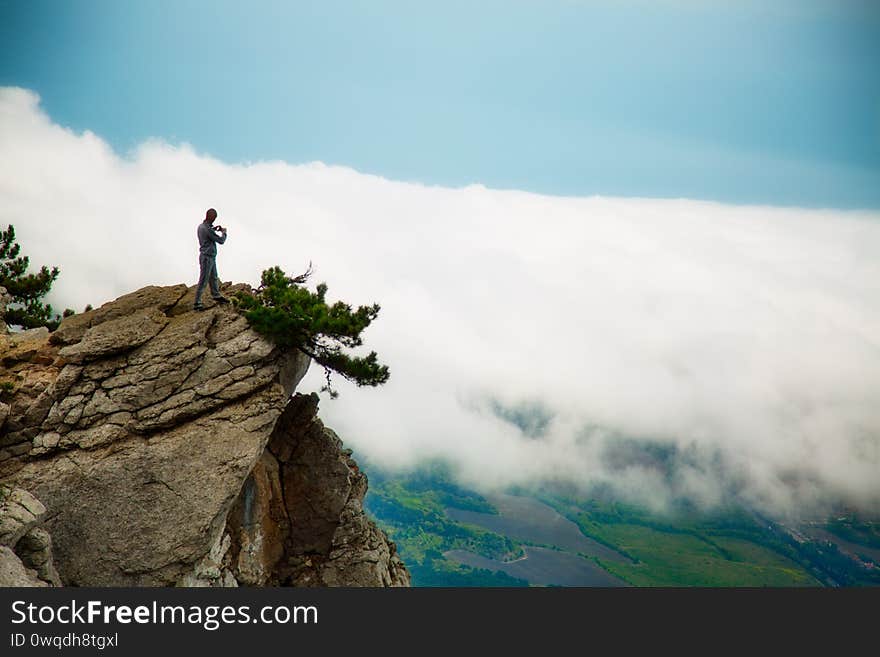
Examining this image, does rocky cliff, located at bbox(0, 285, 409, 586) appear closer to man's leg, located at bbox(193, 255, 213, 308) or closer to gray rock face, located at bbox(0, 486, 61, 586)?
gray rock face, located at bbox(0, 486, 61, 586)

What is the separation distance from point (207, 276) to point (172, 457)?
9.82 m

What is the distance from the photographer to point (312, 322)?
3534 centimetres

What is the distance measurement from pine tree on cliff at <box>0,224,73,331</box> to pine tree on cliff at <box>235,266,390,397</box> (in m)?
31.6

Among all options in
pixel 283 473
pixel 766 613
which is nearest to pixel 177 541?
pixel 283 473

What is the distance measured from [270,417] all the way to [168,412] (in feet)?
16.1

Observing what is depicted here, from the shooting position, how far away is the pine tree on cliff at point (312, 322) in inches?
1394

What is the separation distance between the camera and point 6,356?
35.7 m

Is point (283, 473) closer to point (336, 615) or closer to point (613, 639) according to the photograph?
point (336, 615)

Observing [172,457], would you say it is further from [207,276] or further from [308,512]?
[207,276]

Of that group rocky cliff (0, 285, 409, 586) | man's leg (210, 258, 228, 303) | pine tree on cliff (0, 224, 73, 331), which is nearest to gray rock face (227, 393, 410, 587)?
rocky cliff (0, 285, 409, 586)

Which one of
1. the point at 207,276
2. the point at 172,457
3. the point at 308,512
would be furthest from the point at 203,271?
the point at 308,512

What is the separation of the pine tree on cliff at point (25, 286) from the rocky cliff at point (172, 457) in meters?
21.5

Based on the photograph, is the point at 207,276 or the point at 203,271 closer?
the point at 203,271

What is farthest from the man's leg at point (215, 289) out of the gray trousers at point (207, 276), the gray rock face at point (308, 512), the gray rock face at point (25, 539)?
the gray rock face at point (25, 539)
